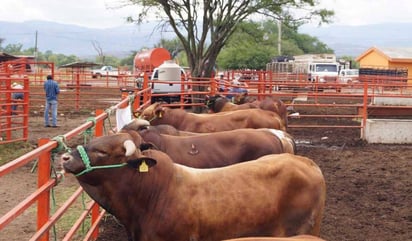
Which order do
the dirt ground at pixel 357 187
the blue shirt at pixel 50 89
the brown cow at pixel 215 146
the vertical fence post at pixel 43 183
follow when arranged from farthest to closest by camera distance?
1. the blue shirt at pixel 50 89
2. the dirt ground at pixel 357 187
3. the brown cow at pixel 215 146
4. the vertical fence post at pixel 43 183

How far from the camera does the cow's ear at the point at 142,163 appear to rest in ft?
13.9

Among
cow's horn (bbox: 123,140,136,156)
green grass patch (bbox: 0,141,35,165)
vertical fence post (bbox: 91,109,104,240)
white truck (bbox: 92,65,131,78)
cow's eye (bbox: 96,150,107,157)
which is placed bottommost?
green grass patch (bbox: 0,141,35,165)

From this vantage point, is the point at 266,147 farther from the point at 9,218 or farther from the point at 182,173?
the point at 9,218

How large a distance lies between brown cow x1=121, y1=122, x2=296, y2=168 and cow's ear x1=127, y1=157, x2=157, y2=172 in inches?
62.0

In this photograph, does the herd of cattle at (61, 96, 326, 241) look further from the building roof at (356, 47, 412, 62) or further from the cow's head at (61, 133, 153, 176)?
the building roof at (356, 47, 412, 62)

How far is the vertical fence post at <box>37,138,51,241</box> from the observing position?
3.80 metres

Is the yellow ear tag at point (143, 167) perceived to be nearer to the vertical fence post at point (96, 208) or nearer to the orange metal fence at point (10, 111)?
the vertical fence post at point (96, 208)

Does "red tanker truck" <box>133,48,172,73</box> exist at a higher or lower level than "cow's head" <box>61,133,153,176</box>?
higher

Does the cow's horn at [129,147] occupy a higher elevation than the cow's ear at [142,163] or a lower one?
higher

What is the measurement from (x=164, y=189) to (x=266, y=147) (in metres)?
2.10

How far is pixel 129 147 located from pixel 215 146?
6.58ft

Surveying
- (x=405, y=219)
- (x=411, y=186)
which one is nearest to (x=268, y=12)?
(x=411, y=186)

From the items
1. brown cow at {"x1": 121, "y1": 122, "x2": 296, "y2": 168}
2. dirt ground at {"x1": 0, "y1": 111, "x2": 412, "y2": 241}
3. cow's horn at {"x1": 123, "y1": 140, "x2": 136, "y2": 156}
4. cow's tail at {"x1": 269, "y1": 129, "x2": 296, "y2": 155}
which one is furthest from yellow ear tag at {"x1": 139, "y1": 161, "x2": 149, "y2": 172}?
cow's tail at {"x1": 269, "y1": 129, "x2": 296, "y2": 155}

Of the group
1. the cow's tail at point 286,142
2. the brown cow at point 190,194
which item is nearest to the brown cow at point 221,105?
the cow's tail at point 286,142
